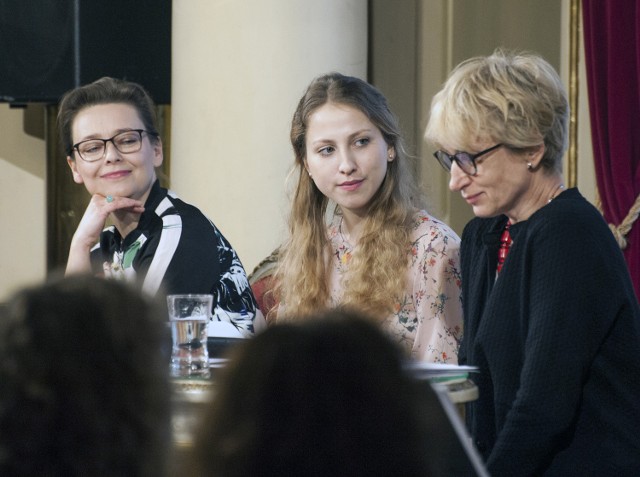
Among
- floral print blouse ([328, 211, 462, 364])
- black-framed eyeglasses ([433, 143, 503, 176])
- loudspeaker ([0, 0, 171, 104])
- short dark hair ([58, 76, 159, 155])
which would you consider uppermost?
loudspeaker ([0, 0, 171, 104])

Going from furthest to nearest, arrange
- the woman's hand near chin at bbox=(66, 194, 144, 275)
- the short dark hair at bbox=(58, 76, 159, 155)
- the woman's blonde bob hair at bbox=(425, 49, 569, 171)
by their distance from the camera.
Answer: the short dark hair at bbox=(58, 76, 159, 155) → the woman's hand near chin at bbox=(66, 194, 144, 275) → the woman's blonde bob hair at bbox=(425, 49, 569, 171)

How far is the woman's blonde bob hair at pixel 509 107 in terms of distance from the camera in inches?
85.7

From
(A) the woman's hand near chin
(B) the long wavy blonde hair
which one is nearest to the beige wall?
(B) the long wavy blonde hair

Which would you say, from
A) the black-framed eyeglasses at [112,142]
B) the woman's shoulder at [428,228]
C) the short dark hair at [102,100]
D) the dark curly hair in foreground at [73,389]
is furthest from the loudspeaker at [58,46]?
the dark curly hair in foreground at [73,389]

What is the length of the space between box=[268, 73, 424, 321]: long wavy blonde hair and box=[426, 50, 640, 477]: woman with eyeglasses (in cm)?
59

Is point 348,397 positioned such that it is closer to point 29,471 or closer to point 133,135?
point 29,471

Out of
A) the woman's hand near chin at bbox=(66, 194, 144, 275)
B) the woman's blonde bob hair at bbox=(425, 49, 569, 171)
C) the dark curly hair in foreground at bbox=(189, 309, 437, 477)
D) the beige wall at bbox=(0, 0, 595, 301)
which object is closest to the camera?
the dark curly hair in foreground at bbox=(189, 309, 437, 477)

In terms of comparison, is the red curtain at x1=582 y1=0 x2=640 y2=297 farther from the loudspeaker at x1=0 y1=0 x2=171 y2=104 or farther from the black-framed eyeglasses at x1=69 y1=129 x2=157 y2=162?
the loudspeaker at x1=0 y1=0 x2=171 y2=104

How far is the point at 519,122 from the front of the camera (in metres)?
2.18

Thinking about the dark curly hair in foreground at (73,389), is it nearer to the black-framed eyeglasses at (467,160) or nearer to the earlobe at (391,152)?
the black-framed eyeglasses at (467,160)

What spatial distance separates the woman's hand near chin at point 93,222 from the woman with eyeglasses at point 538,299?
108 centimetres

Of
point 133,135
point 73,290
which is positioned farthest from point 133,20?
point 73,290

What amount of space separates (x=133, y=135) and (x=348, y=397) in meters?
2.50

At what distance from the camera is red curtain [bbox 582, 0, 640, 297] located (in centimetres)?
418
